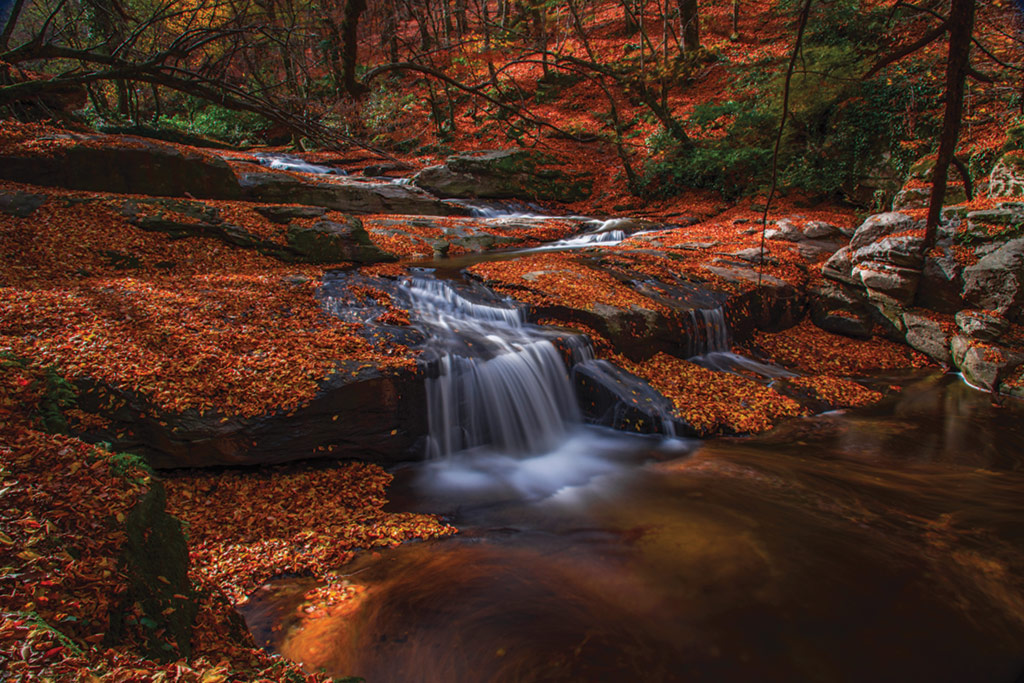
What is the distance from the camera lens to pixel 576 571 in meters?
3.52

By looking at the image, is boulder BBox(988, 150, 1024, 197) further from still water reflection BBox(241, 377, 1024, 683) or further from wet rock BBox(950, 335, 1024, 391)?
still water reflection BBox(241, 377, 1024, 683)

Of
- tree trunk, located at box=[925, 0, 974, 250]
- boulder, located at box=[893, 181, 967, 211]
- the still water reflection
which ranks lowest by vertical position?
the still water reflection

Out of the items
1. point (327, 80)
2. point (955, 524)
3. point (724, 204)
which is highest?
point (327, 80)

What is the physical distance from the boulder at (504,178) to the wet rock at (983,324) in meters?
11.8

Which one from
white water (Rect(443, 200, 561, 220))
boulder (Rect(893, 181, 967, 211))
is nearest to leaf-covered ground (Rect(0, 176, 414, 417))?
white water (Rect(443, 200, 561, 220))

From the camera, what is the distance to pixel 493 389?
18.9 ft

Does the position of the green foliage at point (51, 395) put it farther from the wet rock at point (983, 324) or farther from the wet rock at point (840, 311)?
the wet rock at point (983, 324)

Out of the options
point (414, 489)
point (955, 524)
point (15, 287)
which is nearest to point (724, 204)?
point (955, 524)

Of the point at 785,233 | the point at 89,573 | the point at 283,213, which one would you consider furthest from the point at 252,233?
the point at 785,233

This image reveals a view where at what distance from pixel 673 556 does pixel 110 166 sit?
1070 cm

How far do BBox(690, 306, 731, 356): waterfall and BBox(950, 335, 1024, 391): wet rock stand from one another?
3.35 m

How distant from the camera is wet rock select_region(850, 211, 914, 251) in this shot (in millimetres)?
8789

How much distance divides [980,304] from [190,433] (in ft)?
35.2

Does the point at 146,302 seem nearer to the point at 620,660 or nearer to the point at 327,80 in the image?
the point at 620,660
